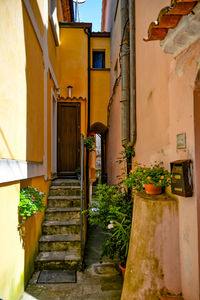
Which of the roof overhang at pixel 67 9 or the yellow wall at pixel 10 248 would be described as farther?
the roof overhang at pixel 67 9

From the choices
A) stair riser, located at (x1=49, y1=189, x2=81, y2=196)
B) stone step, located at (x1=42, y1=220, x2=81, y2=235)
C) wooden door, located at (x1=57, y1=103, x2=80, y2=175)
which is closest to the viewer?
stone step, located at (x1=42, y1=220, x2=81, y2=235)

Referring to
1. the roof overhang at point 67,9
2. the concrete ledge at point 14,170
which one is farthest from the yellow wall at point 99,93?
the concrete ledge at point 14,170

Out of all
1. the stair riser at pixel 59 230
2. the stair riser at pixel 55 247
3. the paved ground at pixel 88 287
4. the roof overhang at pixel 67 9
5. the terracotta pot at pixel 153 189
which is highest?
the roof overhang at pixel 67 9

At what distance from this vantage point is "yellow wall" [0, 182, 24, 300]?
2.58 metres

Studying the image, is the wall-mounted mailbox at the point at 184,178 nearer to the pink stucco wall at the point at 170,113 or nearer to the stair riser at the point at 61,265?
the pink stucco wall at the point at 170,113

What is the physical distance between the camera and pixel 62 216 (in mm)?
4961

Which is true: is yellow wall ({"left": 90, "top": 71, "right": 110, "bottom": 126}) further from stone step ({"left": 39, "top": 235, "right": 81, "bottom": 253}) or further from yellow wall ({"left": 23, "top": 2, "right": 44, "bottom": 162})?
stone step ({"left": 39, "top": 235, "right": 81, "bottom": 253})

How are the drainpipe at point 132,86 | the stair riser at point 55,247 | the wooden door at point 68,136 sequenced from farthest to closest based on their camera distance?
1. the wooden door at point 68,136
2. the drainpipe at point 132,86
3. the stair riser at point 55,247

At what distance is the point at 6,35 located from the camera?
272 centimetres

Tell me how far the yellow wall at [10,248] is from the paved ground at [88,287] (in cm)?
32

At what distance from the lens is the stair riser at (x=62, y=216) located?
4.91 metres

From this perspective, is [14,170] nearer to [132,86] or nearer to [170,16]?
[170,16]

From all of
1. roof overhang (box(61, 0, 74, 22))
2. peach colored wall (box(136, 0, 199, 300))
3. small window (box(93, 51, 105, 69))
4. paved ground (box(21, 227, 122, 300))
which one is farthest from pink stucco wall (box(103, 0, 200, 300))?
roof overhang (box(61, 0, 74, 22))

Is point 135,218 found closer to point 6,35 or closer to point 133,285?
point 133,285
